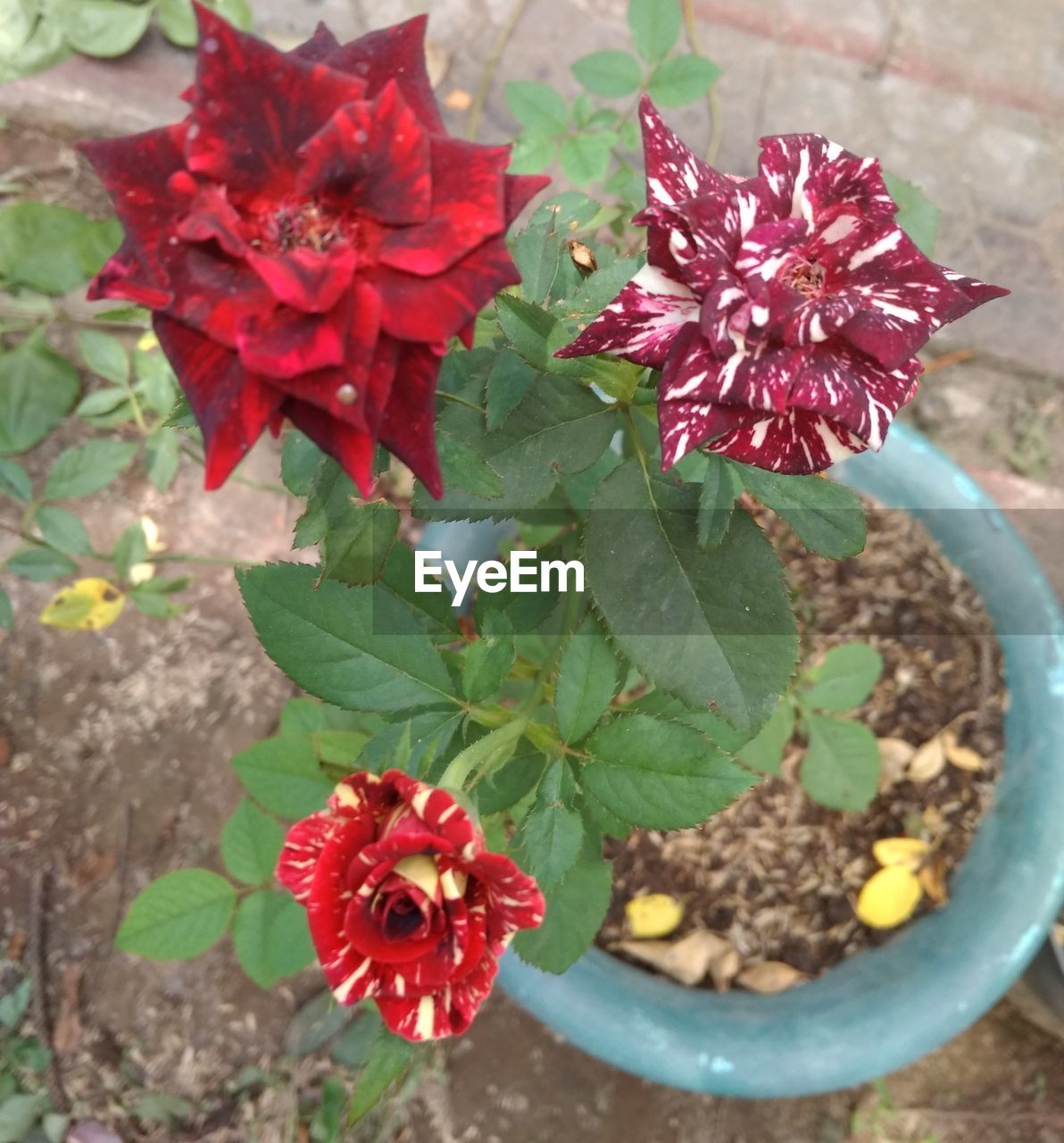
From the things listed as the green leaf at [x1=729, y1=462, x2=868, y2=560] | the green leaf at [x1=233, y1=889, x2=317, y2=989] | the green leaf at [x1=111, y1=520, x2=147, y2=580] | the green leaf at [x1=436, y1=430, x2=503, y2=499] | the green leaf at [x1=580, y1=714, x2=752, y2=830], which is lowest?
the green leaf at [x1=233, y1=889, x2=317, y2=989]

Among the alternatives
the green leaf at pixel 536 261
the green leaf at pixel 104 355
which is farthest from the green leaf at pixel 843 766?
the green leaf at pixel 104 355

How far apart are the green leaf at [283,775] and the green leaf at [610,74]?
662 mm

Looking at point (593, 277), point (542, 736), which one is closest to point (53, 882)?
point (542, 736)

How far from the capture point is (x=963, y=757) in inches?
44.2

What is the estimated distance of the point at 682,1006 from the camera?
0.97 metres

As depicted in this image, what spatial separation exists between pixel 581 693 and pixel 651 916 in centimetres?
56

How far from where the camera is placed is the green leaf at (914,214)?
77 cm

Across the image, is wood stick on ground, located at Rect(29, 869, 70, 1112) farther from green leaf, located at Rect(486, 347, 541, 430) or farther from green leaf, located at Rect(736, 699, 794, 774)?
green leaf, located at Rect(486, 347, 541, 430)

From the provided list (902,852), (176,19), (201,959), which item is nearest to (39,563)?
(201,959)

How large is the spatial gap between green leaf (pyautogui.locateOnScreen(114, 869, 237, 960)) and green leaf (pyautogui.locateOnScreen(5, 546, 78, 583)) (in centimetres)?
37

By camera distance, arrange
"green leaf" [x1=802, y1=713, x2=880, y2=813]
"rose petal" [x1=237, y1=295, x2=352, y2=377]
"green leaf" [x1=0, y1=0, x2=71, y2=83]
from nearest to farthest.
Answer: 1. "rose petal" [x1=237, y1=295, x2=352, y2=377]
2. "green leaf" [x1=802, y1=713, x2=880, y2=813]
3. "green leaf" [x1=0, y1=0, x2=71, y2=83]

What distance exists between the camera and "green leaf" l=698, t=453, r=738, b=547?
560 millimetres

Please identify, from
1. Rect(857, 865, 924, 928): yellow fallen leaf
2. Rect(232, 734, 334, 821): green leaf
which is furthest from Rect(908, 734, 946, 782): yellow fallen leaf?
Rect(232, 734, 334, 821): green leaf

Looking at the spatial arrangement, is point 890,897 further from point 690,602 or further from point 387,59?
point 387,59
